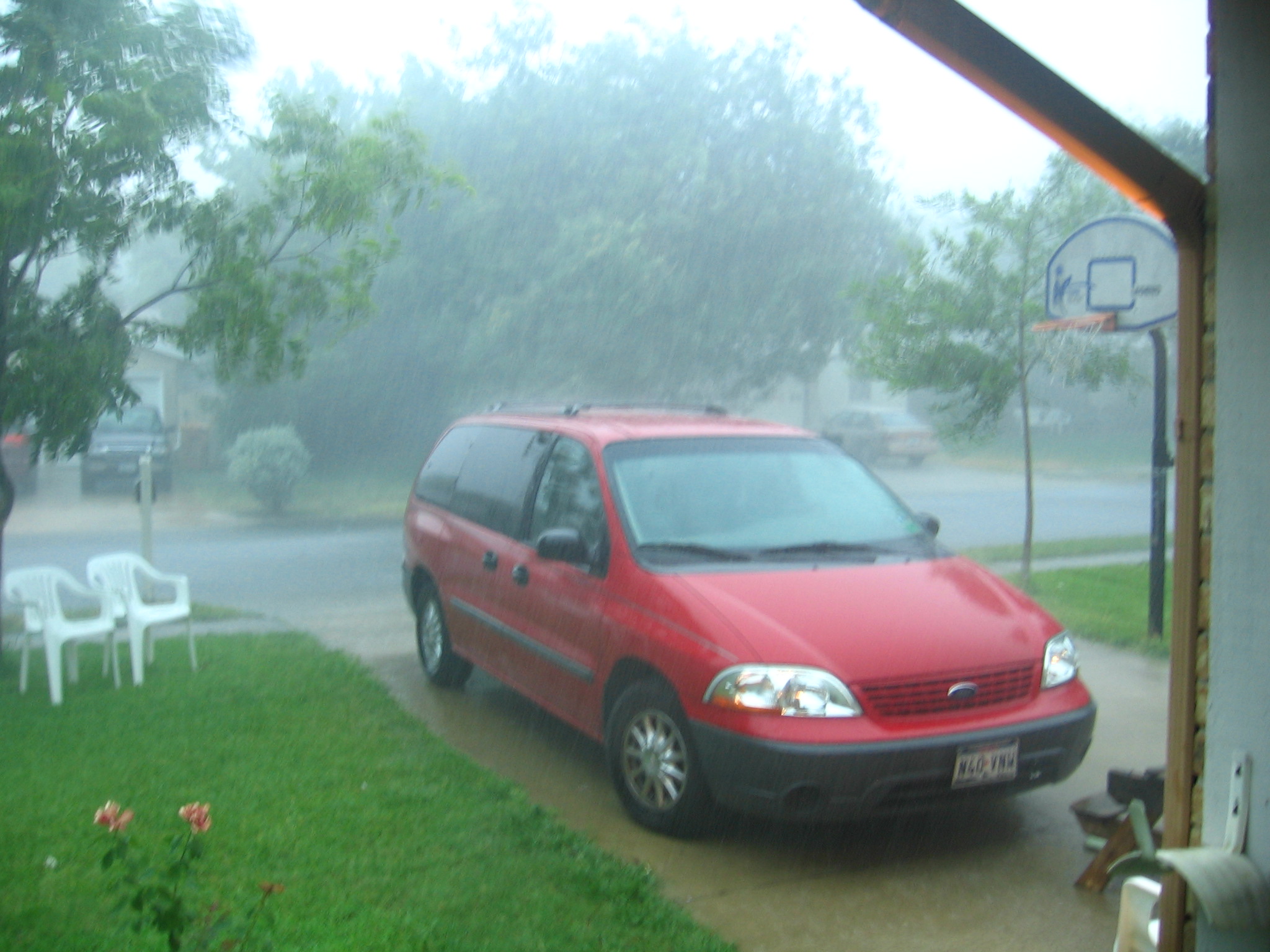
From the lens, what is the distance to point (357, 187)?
299 inches

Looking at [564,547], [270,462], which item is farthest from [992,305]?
[270,462]

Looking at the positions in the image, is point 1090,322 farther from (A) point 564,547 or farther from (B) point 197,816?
(B) point 197,816

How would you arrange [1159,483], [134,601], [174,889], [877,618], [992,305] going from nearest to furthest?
[174,889]
[877,618]
[134,601]
[1159,483]
[992,305]

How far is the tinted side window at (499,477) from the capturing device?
21.0ft

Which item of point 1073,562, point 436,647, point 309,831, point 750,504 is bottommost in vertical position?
point 1073,562

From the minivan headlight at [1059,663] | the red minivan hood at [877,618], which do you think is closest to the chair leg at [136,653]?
the red minivan hood at [877,618]

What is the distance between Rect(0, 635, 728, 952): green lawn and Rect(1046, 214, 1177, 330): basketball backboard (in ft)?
15.5

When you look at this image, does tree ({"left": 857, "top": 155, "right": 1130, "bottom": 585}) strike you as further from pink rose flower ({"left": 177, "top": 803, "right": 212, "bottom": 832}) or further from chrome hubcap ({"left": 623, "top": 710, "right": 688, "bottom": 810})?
pink rose flower ({"left": 177, "top": 803, "right": 212, "bottom": 832})

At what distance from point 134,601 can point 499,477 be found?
2.46 m

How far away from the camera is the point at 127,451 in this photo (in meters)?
21.7

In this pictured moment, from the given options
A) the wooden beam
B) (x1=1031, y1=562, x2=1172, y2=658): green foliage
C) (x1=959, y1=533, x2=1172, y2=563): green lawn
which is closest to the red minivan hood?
the wooden beam

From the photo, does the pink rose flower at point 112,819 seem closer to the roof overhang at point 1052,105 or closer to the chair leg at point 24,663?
the roof overhang at point 1052,105

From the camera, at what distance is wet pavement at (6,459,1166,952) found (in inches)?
158

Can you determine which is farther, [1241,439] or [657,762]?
[657,762]
